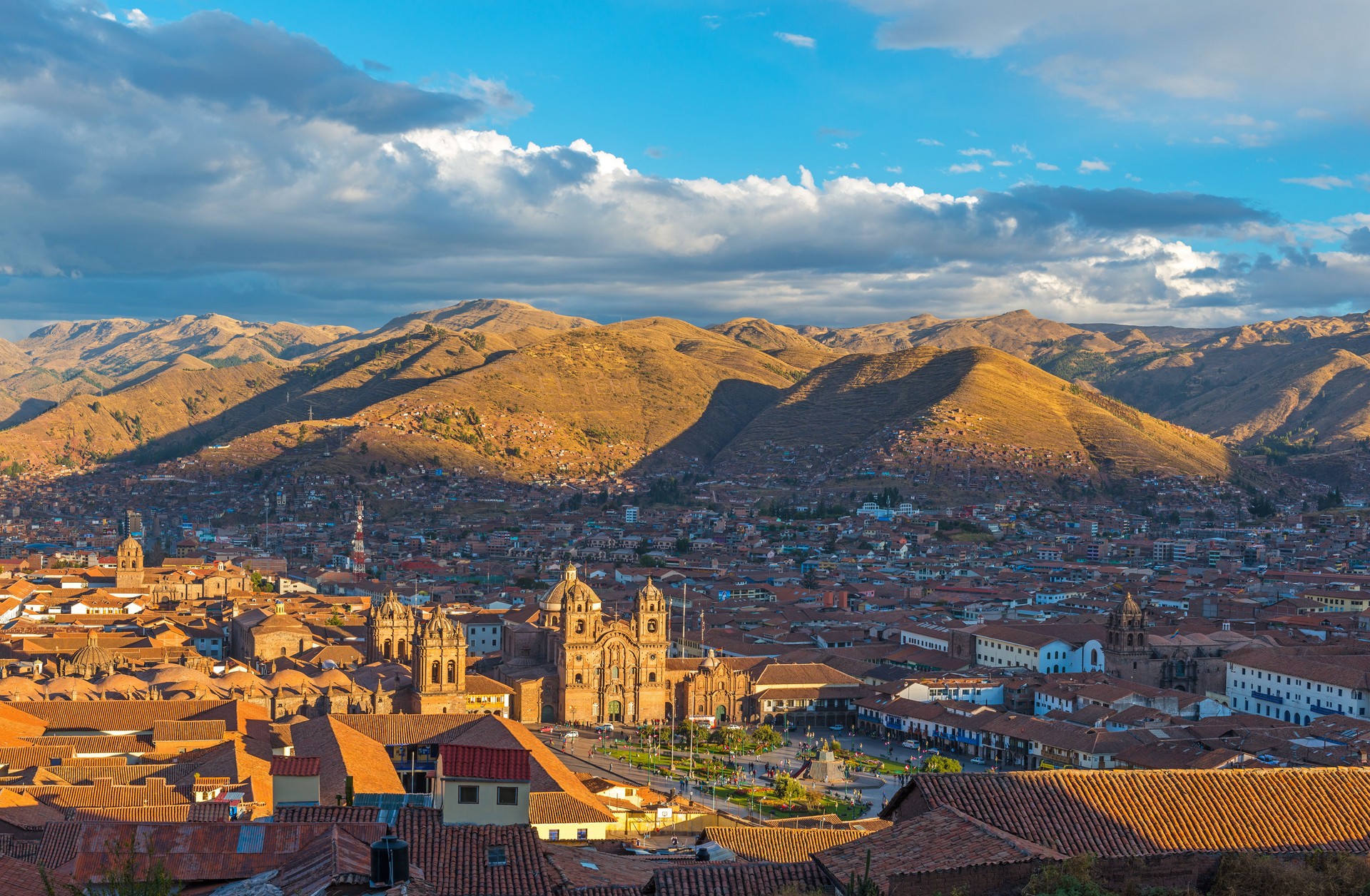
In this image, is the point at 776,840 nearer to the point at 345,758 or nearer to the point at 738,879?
the point at 738,879

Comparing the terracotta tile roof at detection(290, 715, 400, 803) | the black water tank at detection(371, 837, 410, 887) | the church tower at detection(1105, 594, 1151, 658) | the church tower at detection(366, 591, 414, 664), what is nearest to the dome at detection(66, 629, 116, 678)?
the church tower at detection(366, 591, 414, 664)

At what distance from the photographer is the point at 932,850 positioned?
15242mm

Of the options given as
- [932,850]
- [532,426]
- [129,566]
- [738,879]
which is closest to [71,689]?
[738,879]

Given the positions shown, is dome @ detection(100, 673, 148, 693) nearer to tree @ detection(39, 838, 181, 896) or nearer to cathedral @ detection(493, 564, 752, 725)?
cathedral @ detection(493, 564, 752, 725)

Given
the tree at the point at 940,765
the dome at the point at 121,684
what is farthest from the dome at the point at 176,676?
the tree at the point at 940,765

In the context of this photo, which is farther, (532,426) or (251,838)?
(532,426)

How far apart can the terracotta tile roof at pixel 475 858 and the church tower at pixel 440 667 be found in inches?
1294

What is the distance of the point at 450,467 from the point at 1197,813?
133 m

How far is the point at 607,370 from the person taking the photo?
198 m

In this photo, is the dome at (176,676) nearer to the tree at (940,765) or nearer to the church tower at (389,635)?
the church tower at (389,635)

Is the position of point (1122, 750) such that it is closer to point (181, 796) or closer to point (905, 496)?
point (181, 796)

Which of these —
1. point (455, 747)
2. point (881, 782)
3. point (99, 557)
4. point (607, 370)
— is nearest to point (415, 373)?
point (607, 370)

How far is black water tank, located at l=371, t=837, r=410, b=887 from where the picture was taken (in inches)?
495

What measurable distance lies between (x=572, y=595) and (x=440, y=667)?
6.66m
